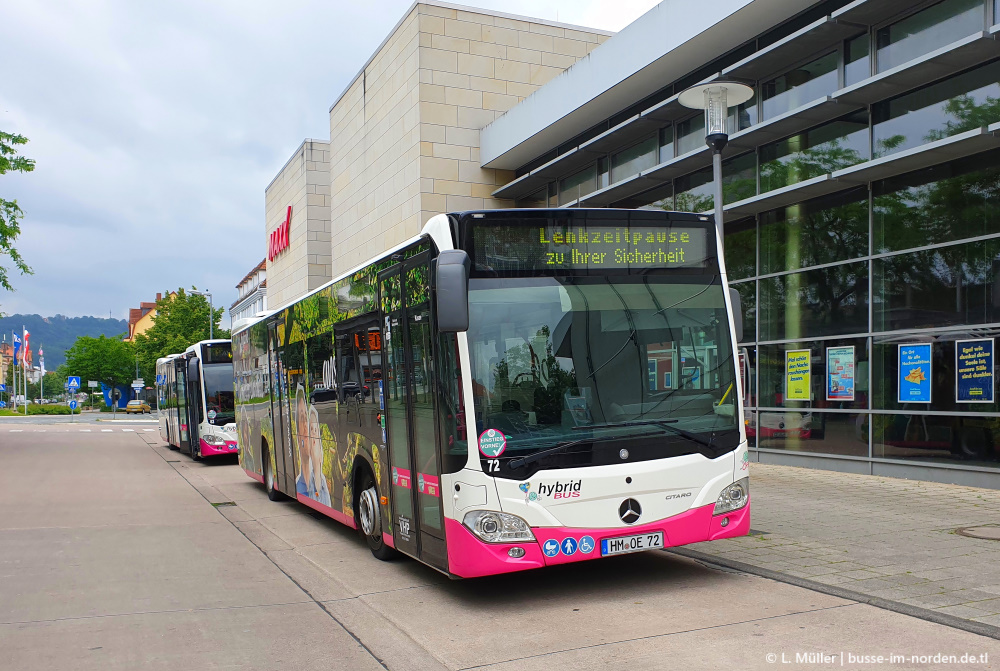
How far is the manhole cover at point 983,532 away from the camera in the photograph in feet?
27.3

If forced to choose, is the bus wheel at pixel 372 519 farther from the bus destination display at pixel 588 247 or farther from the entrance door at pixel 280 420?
the entrance door at pixel 280 420

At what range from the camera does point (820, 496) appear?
1162 cm

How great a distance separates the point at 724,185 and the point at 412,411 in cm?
1171

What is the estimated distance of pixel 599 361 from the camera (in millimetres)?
6438

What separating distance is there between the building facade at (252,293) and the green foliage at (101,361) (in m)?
13.6

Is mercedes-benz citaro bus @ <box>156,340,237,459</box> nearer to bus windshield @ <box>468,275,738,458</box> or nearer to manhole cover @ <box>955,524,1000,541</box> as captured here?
bus windshield @ <box>468,275,738,458</box>

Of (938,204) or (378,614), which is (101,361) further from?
(378,614)

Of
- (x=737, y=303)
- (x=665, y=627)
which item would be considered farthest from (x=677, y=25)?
(x=665, y=627)

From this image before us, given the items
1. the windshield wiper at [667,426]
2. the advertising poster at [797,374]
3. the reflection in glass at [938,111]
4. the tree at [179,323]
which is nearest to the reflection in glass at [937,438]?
the advertising poster at [797,374]

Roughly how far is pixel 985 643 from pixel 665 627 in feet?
6.09

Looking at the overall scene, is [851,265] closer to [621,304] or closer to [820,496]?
[820,496]

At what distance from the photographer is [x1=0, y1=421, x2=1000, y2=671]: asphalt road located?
5246mm

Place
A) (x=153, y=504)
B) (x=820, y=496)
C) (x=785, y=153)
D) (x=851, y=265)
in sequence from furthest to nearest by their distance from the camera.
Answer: (x=785, y=153) → (x=851, y=265) → (x=153, y=504) → (x=820, y=496)

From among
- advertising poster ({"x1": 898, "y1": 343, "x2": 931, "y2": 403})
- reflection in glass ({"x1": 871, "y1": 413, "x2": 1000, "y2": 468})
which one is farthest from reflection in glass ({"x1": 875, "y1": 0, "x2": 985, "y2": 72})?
reflection in glass ({"x1": 871, "y1": 413, "x2": 1000, "y2": 468})
